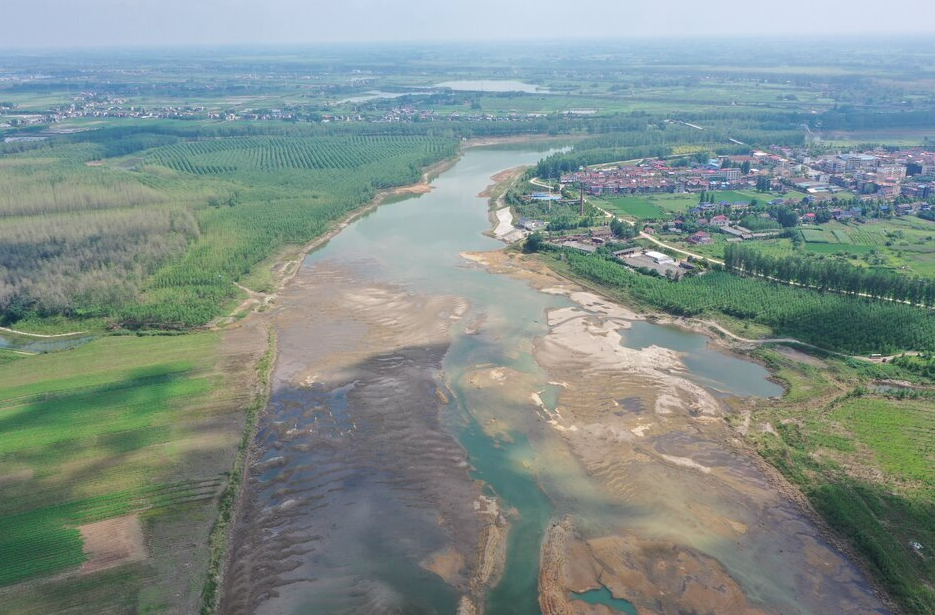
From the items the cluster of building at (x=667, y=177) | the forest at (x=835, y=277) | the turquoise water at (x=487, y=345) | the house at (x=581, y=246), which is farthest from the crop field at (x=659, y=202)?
the forest at (x=835, y=277)

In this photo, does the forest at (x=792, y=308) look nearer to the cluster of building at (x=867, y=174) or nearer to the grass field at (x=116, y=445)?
the grass field at (x=116, y=445)

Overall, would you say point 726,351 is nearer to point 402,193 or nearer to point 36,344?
point 36,344

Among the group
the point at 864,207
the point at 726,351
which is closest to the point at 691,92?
the point at 864,207

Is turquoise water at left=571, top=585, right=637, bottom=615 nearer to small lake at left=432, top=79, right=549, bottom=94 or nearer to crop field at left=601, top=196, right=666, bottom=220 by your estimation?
crop field at left=601, top=196, right=666, bottom=220

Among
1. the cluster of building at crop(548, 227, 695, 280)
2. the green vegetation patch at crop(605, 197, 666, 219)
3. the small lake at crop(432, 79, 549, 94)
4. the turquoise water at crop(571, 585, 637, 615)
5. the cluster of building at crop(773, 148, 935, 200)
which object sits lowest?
the turquoise water at crop(571, 585, 637, 615)

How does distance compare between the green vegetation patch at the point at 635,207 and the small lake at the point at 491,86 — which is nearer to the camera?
the green vegetation patch at the point at 635,207

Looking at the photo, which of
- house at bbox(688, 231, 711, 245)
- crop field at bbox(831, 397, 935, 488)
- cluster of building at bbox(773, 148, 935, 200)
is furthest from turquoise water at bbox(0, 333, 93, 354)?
cluster of building at bbox(773, 148, 935, 200)

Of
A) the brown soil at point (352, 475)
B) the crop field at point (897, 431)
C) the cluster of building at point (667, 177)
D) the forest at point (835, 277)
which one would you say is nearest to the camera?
the brown soil at point (352, 475)

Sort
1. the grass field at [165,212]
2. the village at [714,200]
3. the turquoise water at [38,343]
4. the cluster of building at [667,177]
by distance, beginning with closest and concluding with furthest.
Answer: the turquoise water at [38,343] < the grass field at [165,212] < the village at [714,200] < the cluster of building at [667,177]
